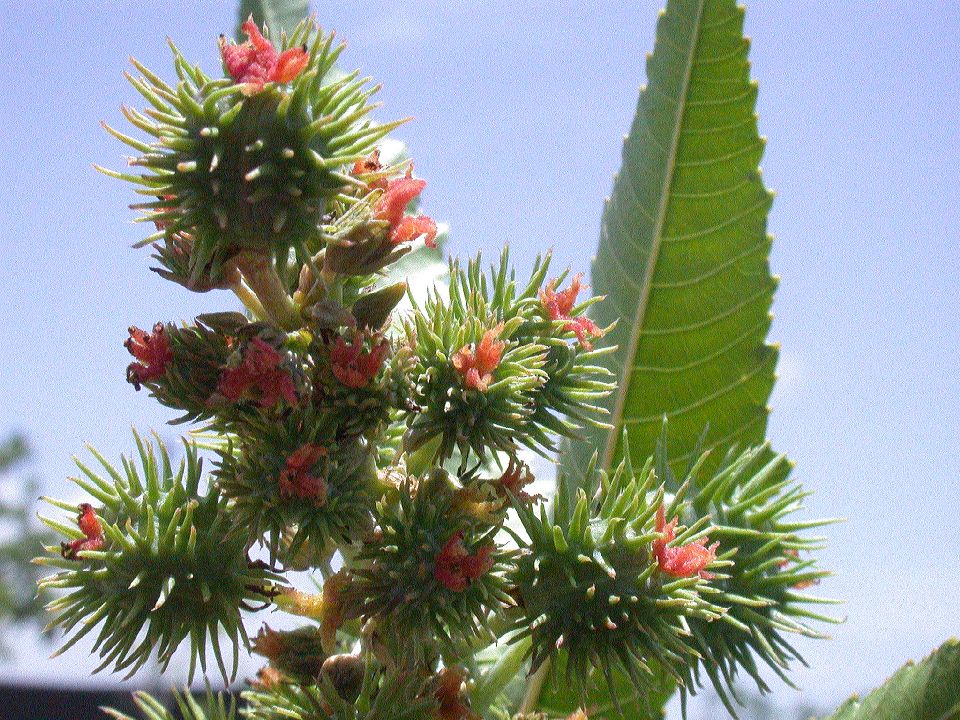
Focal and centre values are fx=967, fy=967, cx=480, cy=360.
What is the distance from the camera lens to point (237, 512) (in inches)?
67.7

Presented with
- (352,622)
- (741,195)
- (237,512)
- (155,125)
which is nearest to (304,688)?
(352,622)

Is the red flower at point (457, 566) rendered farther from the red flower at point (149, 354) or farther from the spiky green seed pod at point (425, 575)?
the red flower at point (149, 354)

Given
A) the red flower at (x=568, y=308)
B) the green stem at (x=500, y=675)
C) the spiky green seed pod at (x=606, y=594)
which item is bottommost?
the green stem at (x=500, y=675)

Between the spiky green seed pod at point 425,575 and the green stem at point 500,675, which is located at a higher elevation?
the spiky green seed pod at point 425,575

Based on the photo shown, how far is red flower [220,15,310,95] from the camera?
1.63 metres

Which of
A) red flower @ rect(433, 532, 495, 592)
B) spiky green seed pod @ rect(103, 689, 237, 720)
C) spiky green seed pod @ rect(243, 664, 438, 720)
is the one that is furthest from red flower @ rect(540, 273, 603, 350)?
spiky green seed pod @ rect(103, 689, 237, 720)

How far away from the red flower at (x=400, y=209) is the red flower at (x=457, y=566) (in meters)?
0.56

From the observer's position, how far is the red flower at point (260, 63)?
1627mm

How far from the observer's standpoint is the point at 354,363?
1703 millimetres

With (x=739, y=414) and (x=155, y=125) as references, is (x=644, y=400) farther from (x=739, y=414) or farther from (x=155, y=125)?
(x=155, y=125)

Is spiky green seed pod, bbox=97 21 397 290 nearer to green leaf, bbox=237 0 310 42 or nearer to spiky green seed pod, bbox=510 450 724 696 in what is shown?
spiky green seed pod, bbox=510 450 724 696

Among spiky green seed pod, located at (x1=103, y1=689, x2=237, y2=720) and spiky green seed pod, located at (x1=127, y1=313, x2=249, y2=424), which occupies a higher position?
spiky green seed pod, located at (x1=127, y1=313, x2=249, y2=424)

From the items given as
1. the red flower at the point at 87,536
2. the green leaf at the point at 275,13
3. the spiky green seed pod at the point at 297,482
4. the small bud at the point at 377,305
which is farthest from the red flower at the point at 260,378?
the green leaf at the point at 275,13

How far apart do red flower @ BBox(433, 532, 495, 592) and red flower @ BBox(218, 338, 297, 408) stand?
1.24 ft
